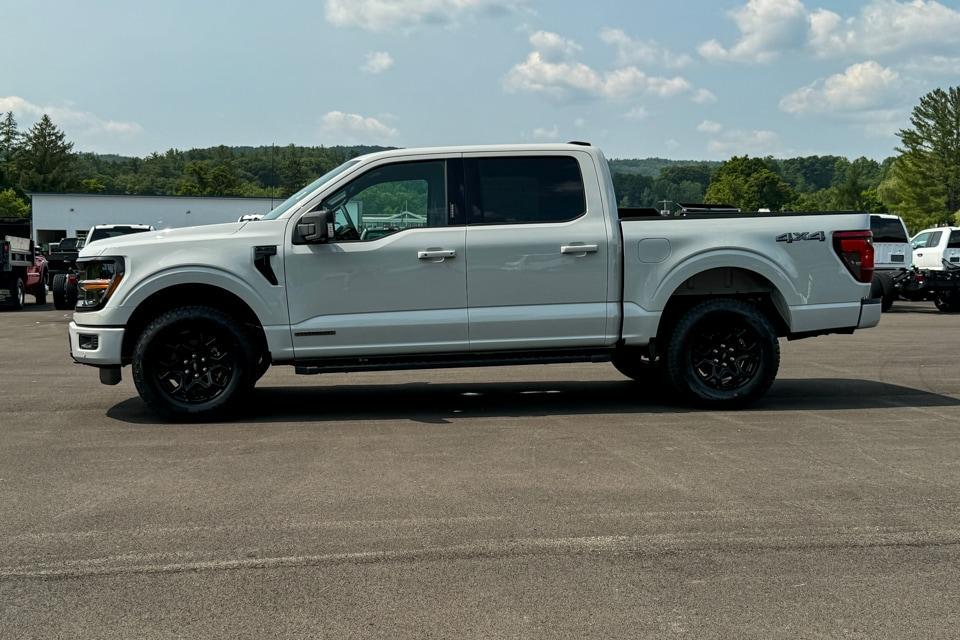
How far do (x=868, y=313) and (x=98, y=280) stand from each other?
6501mm

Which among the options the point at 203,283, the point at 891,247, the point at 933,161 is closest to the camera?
the point at 203,283

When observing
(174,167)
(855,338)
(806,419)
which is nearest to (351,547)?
(806,419)

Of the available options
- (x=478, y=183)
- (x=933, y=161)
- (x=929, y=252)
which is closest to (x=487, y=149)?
(x=478, y=183)

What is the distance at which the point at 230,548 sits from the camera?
15.3 ft

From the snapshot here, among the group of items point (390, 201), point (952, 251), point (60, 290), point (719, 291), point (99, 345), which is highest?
point (390, 201)

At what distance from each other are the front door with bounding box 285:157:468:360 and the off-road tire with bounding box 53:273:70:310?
714 inches

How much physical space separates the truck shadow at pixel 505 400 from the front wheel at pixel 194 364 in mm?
301

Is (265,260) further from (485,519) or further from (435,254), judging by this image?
(485,519)

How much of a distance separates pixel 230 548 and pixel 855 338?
12445 millimetres

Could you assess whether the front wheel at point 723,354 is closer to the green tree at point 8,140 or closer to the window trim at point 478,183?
the window trim at point 478,183

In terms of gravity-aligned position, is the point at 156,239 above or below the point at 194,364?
above

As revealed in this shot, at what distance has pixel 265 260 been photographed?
792 centimetres

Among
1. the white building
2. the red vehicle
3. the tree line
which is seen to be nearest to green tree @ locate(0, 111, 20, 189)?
the tree line

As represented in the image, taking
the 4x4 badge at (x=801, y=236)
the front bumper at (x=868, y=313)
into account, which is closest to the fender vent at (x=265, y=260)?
the 4x4 badge at (x=801, y=236)
